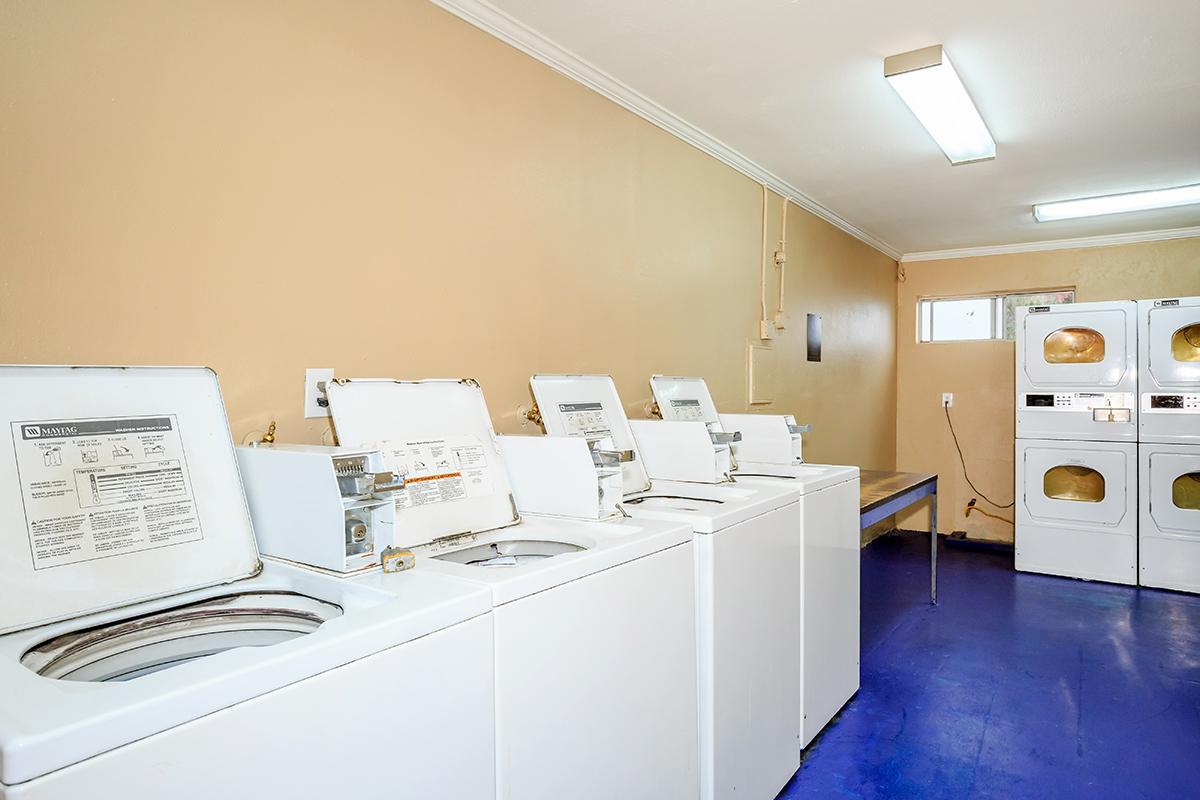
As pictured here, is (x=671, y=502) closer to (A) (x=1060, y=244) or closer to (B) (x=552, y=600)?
(B) (x=552, y=600)

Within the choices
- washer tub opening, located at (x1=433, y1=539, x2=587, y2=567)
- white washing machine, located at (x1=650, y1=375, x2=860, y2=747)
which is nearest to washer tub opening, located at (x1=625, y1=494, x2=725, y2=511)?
white washing machine, located at (x1=650, y1=375, x2=860, y2=747)

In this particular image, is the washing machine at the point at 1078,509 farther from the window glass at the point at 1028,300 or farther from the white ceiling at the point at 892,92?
the white ceiling at the point at 892,92

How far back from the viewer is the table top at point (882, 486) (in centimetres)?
340

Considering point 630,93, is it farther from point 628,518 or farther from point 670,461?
point 628,518

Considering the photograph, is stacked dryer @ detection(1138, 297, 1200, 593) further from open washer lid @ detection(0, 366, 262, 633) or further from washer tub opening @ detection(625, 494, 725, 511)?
open washer lid @ detection(0, 366, 262, 633)

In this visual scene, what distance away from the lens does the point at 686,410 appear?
305 centimetres

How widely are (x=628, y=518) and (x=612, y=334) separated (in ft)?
3.59

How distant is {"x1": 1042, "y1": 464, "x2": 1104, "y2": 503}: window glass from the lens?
500cm

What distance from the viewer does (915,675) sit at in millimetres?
3213

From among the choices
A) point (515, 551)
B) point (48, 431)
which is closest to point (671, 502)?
point (515, 551)

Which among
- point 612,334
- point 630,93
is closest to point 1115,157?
point 630,93

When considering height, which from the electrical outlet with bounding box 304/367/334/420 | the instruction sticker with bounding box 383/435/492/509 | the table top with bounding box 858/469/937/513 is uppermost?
the electrical outlet with bounding box 304/367/334/420

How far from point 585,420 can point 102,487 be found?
146cm

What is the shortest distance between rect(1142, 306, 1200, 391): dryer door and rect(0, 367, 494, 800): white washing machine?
5211 mm
